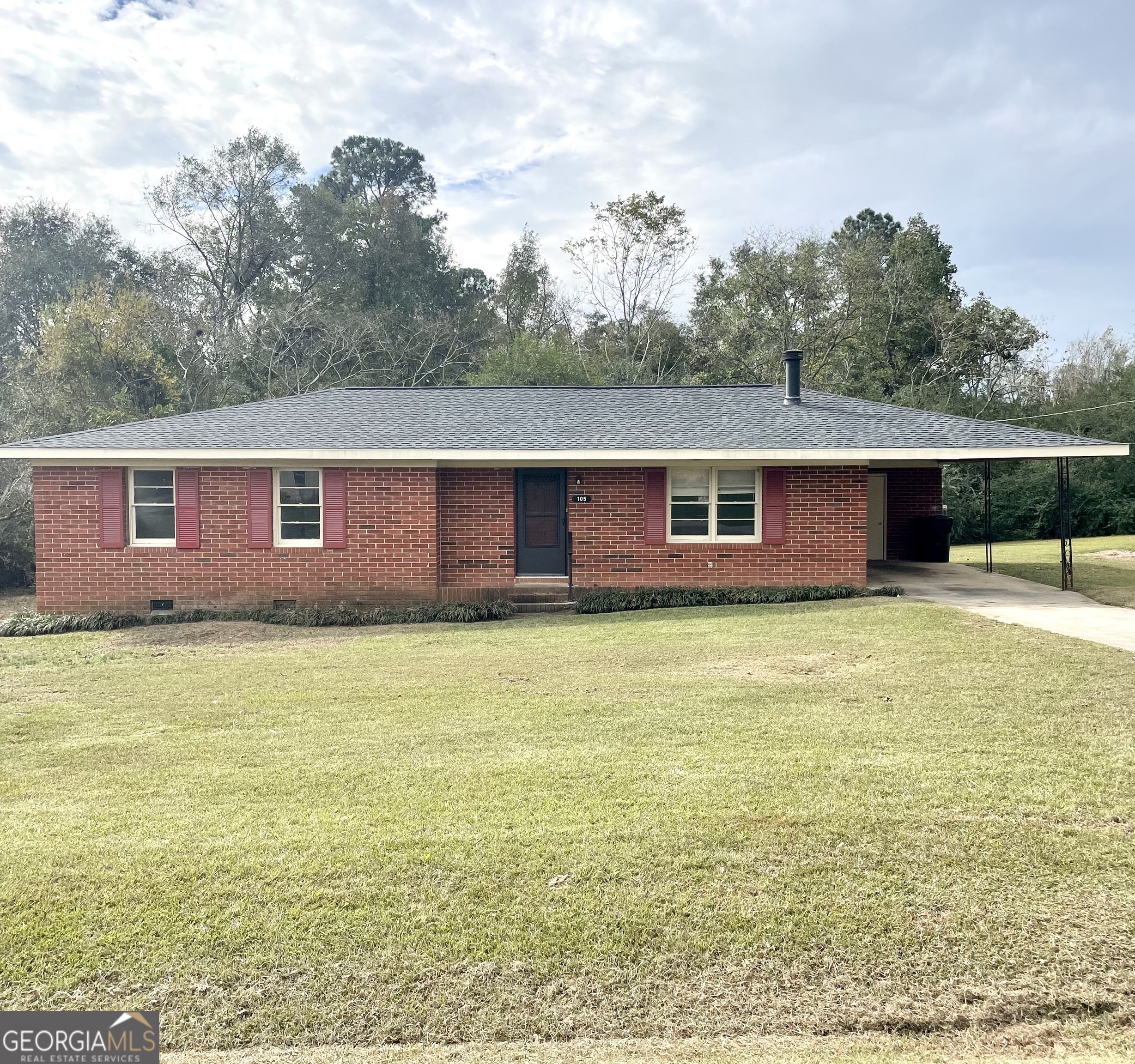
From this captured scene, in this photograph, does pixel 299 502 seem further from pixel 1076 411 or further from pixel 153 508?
pixel 1076 411

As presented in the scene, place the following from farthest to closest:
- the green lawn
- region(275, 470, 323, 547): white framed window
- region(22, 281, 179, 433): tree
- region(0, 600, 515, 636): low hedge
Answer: region(22, 281, 179, 433): tree < region(275, 470, 323, 547): white framed window < region(0, 600, 515, 636): low hedge < the green lawn

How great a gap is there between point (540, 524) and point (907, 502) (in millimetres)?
9143

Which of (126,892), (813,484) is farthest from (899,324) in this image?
(126,892)

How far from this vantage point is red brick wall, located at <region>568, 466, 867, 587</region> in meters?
14.1

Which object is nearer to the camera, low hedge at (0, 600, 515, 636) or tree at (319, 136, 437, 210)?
low hedge at (0, 600, 515, 636)

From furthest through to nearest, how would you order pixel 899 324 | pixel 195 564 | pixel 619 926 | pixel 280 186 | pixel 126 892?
1. pixel 280 186
2. pixel 899 324
3. pixel 195 564
4. pixel 126 892
5. pixel 619 926

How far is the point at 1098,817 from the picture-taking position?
14.6 ft

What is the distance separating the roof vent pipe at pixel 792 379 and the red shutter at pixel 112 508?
12.1 meters

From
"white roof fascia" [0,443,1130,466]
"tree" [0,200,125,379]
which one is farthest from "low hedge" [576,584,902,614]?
"tree" [0,200,125,379]

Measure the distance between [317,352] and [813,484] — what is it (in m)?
23.1

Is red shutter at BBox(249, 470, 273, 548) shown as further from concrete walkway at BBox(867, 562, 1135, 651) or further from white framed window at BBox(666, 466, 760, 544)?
concrete walkway at BBox(867, 562, 1135, 651)

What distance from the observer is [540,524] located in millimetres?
14781

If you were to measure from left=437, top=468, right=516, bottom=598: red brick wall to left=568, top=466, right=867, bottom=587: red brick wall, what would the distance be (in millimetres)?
1128

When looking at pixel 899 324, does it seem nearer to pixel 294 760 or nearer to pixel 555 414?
pixel 555 414
